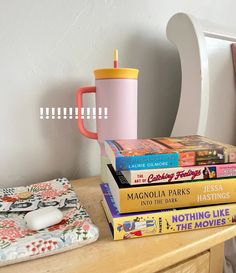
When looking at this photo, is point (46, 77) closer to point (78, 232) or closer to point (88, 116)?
point (88, 116)

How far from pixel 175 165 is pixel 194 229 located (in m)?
0.10

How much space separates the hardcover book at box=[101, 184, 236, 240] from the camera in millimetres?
382

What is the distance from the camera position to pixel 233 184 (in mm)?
427

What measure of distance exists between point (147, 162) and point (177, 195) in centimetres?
7

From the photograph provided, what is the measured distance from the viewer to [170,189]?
0.40 metres

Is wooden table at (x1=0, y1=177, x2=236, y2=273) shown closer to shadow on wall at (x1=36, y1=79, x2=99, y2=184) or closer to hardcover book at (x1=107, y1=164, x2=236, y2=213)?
hardcover book at (x1=107, y1=164, x2=236, y2=213)

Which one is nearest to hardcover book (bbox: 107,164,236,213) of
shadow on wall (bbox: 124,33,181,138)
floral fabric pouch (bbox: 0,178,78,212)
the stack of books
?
the stack of books

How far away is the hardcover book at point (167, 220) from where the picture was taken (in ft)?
1.25

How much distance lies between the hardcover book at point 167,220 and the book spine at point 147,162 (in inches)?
2.7

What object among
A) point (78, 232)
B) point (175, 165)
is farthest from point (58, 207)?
point (175, 165)

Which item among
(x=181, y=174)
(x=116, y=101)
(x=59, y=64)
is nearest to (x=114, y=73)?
(x=116, y=101)

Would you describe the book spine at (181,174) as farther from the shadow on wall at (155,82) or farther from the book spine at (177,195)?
the shadow on wall at (155,82)

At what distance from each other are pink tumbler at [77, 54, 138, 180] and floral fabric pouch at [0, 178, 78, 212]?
11 centimetres

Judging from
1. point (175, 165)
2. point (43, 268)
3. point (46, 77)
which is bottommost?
point (43, 268)
